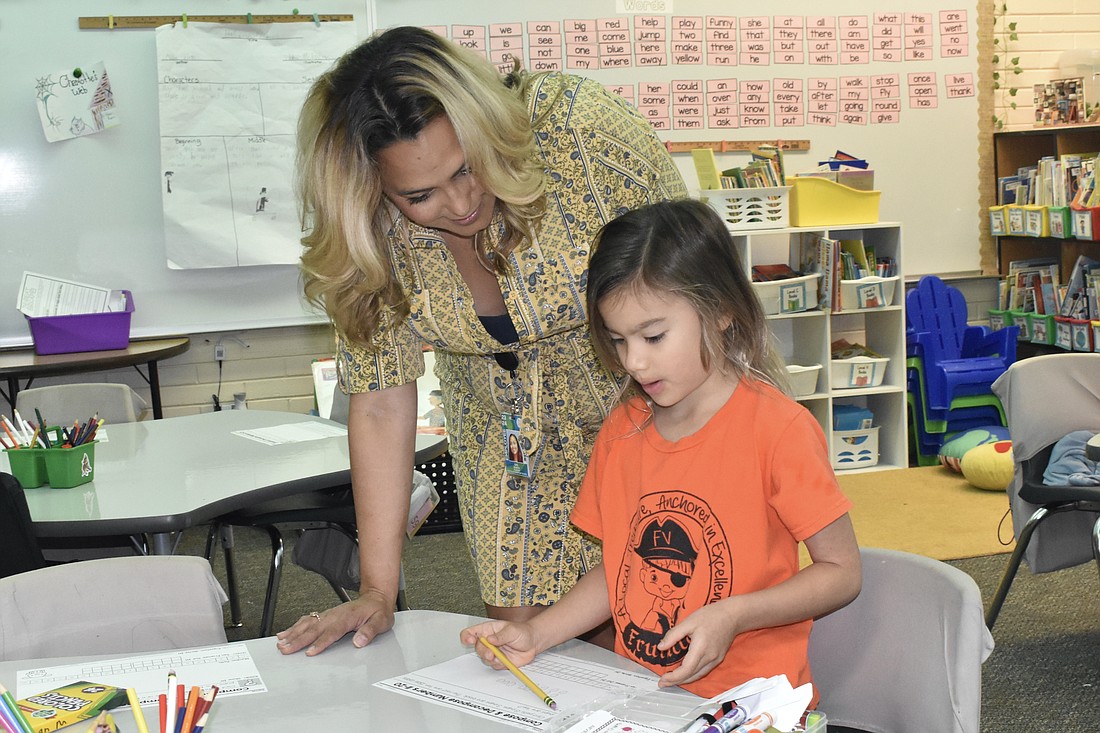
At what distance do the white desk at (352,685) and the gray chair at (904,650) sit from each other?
343 mm

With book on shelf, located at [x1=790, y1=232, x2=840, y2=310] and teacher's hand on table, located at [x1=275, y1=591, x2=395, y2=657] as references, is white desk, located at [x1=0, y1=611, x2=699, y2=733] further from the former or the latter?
book on shelf, located at [x1=790, y1=232, x2=840, y2=310]

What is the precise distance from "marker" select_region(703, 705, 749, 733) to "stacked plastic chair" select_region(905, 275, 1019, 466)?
3939mm

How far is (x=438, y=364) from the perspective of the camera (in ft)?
5.99

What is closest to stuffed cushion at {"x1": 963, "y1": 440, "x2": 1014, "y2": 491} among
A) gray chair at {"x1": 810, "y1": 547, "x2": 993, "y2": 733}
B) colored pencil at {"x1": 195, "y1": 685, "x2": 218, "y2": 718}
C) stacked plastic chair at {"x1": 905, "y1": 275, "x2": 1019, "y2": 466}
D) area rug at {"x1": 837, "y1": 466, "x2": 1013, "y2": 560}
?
area rug at {"x1": 837, "y1": 466, "x2": 1013, "y2": 560}

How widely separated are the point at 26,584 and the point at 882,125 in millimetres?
4213

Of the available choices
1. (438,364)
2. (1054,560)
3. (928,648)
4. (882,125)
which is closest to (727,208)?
(882,125)

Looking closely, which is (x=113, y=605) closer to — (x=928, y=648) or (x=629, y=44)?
(x=928, y=648)

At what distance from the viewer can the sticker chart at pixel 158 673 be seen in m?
1.10

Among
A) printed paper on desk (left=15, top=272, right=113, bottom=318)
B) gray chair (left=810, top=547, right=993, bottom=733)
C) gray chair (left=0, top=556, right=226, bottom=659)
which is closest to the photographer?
gray chair (left=810, top=547, right=993, bottom=733)

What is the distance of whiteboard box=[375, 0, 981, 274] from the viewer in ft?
14.7

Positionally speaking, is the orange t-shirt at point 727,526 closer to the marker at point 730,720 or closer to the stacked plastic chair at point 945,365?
the marker at point 730,720

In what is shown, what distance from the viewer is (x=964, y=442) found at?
4379 mm

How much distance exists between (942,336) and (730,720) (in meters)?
4.20

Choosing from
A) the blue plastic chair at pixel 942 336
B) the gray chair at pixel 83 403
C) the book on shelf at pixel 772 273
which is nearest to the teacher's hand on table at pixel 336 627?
the gray chair at pixel 83 403
